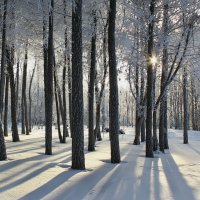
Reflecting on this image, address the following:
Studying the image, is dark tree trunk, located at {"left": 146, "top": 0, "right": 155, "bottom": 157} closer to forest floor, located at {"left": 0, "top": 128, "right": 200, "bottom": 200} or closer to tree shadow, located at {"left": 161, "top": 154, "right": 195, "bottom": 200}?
forest floor, located at {"left": 0, "top": 128, "right": 200, "bottom": 200}

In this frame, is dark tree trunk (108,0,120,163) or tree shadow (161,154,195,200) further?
dark tree trunk (108,0,120,163)

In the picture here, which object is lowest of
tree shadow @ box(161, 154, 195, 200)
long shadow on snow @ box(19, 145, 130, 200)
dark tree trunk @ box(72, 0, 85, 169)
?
tree shadow @ box(161, 154, 195, 200)

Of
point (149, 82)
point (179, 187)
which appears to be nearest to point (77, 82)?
point (179, 187)

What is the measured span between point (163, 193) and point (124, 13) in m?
10.3

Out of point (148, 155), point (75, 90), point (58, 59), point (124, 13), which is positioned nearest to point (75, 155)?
point (75, 90)

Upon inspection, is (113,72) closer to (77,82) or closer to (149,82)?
(77,82)

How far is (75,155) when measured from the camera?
11453 mm

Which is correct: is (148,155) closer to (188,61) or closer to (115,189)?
(188,61)

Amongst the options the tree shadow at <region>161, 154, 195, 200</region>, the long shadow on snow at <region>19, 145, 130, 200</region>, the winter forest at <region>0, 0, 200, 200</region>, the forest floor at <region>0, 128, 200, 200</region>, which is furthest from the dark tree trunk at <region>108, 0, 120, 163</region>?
the long shadow on snow at <region>19, 145, 130, 200</region>

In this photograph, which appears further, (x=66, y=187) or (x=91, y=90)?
(x=91, y=90)

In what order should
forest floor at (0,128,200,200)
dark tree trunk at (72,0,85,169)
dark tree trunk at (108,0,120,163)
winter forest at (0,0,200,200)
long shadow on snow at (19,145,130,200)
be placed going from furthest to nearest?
1. dark tree trunk at (108,0,120,163)
2. dark tree trunk at (72,0,85,169)
3. winter forest at (0,0,200,200)
4. forest floor at (0,128,200,200)
5. long shadow on snow at (19,145,130,200)

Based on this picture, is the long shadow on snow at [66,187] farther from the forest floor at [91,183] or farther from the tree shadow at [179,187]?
the tree shadow at [179,187]

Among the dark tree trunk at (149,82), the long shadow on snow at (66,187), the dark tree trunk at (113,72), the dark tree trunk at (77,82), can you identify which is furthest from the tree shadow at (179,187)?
the dark tree trunk at (149,82)

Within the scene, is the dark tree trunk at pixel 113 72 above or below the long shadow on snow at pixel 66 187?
above
